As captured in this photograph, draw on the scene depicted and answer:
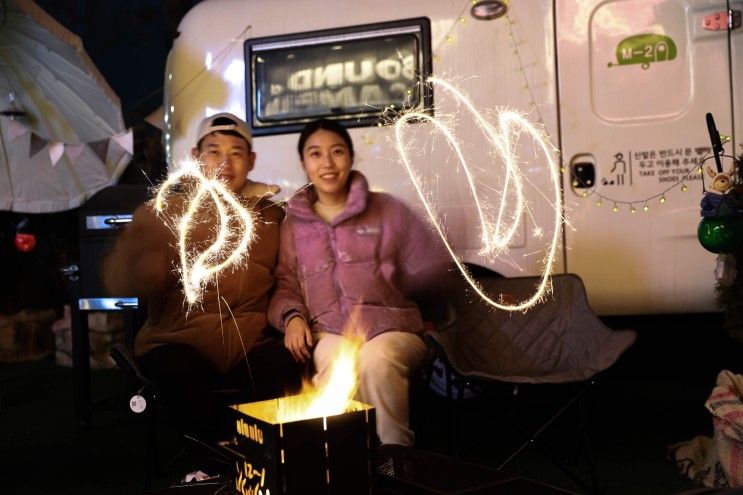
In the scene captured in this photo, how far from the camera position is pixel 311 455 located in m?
1.69

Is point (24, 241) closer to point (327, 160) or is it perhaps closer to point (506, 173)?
point (327, 160)

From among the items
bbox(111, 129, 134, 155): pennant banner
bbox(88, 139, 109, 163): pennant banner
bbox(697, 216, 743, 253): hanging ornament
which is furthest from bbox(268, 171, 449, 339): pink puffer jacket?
bbox(88, 139, 109, 163): pennant banner

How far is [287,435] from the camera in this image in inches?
65.6

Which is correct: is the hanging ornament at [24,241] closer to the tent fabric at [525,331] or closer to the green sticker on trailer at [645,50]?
the tent fabric at [525,331]

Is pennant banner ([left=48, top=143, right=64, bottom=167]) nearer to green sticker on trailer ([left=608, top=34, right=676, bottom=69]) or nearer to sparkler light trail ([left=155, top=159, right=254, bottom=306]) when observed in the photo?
sparkler light trail ([left=155, top=159, right=254, bottom=306])

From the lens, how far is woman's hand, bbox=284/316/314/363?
2916mm

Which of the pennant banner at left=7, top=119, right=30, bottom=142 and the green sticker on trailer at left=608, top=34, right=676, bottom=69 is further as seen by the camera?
the pennant banner at left=7, top=119, right=30, bottom=142

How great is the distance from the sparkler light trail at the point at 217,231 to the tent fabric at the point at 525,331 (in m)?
1.02

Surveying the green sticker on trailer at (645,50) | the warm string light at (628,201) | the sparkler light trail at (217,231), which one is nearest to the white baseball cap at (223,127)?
the sparkler light trail at (217,231)

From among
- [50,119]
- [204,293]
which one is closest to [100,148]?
[50,119]

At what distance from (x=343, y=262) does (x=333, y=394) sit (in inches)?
39.6

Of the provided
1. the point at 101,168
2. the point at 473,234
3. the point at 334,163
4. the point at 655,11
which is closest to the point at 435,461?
the point at 334,163

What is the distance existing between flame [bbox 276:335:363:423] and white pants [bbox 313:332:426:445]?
32mm

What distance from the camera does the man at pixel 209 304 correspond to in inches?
110
